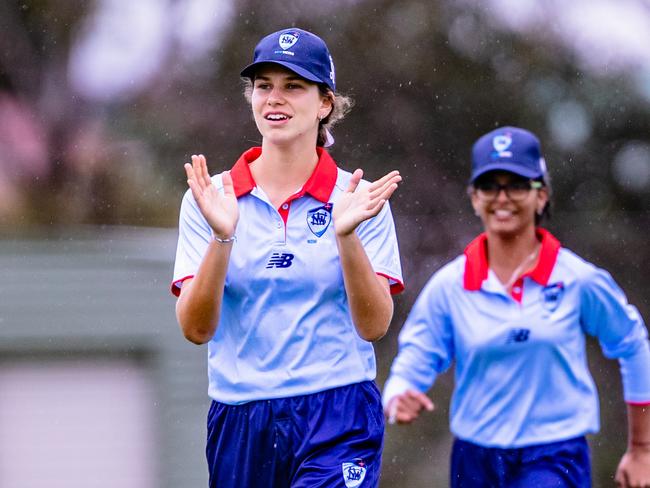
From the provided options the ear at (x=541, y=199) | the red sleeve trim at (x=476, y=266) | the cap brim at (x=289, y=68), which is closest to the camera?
the cap brim at (x=289, y=68)

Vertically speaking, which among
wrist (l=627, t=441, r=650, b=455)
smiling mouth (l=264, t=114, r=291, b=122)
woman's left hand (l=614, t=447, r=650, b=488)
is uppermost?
smiling mouth (l=264, t=114, r=291, b=122)

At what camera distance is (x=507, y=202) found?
591cm

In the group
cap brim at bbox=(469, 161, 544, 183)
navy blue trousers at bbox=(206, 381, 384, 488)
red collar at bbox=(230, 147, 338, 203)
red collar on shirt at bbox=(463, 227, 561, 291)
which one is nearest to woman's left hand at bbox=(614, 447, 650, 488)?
red collar on shirt at bbox=(463, 227, 561, 291)

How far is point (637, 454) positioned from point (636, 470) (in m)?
0.07

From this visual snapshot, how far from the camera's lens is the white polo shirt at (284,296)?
14.6 ft

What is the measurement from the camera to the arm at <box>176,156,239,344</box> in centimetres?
427

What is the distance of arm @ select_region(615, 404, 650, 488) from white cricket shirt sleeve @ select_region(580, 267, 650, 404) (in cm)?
6

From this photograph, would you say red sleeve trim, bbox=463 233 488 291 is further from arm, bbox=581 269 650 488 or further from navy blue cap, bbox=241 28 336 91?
navy blue cap, bbox=241 28 336 91

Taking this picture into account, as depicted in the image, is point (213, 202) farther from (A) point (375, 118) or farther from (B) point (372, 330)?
(A) point (375, 118)

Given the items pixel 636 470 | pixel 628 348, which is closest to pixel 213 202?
pixel 628 348

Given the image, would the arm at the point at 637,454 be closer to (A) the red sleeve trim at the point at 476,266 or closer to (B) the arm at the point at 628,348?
(B) the arm at the point at 628,348

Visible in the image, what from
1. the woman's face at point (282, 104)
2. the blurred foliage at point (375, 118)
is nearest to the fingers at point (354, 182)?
the woman's face at point (282, 104)

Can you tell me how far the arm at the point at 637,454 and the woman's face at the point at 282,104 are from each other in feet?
7.08

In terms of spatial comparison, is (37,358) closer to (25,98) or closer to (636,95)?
(25,98)
